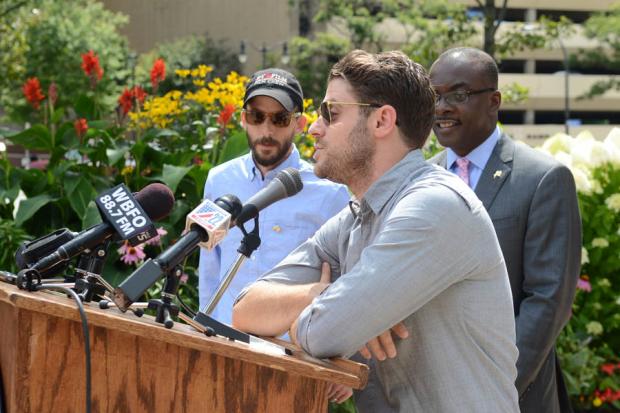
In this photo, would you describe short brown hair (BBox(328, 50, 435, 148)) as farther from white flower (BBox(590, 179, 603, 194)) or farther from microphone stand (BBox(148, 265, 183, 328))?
white flower (BBox(590, 179, 603, 194))

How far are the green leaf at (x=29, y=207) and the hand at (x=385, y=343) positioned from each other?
4.48 m

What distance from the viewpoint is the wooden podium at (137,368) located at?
7.29 ft

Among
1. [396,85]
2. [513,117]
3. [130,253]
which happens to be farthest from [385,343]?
[513,117]

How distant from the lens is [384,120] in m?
2.82

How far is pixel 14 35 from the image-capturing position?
33594 mm

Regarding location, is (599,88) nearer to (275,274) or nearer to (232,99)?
(232,99)

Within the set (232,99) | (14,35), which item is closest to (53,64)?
(14,35)

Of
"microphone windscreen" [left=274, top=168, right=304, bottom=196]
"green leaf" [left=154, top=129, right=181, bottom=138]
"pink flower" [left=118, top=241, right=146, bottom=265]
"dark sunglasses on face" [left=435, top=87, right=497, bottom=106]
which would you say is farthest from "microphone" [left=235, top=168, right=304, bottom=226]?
"green leaf" [left=154, top=129, right=181, bottom=138]

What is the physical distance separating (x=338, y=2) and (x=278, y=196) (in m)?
38.6

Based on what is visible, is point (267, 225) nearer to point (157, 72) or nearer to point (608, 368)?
point (157, 72)

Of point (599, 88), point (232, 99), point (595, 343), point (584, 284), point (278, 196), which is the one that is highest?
point (278, 196)

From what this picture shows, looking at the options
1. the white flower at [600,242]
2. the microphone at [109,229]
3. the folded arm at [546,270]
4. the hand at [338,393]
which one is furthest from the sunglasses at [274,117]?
the white flower at [600,242]

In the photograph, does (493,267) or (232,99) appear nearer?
(493,267)

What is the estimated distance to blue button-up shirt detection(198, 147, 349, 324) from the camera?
4.40 meters
